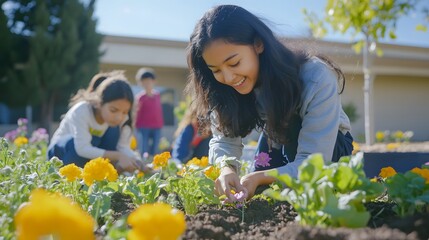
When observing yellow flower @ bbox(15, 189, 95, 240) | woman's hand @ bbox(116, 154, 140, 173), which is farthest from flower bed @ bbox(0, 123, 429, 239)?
woman's hand @ bbox(116, 154, 140, 173)

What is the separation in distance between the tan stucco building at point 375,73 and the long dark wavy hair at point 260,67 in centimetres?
1020

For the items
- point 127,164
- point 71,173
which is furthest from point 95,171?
point 127,164

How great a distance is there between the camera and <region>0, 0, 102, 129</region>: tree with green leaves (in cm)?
1388

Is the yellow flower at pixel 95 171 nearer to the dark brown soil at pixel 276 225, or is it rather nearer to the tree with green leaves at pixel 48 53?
the dark brown soil at pixel 276 225

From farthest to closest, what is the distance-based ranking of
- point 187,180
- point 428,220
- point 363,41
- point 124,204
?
point 363,41
point 124,204
point 187,180
point 428,220

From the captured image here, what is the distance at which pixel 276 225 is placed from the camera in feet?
4.88

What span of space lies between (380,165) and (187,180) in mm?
1755

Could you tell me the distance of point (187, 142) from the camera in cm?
573

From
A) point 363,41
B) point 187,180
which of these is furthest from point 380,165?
point 363,41

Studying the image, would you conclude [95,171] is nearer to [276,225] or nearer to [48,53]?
[276,225]

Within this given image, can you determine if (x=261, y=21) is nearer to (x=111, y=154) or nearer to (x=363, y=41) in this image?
(x=111, y=154)

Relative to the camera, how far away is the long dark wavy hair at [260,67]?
219cm

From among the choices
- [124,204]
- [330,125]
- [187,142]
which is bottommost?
[187,142]

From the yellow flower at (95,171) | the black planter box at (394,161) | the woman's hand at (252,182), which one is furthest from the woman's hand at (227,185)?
the black planter box at (394,161)
